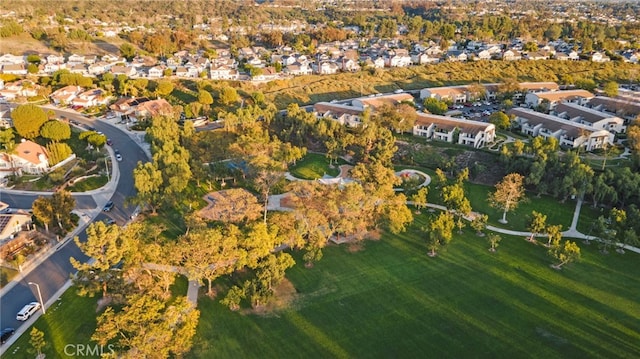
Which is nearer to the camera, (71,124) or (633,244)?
(633,244)

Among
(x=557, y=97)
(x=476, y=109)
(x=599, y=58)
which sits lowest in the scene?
(x=476, y=109)

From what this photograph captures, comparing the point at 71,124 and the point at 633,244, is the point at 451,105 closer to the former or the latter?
the point at 633,244

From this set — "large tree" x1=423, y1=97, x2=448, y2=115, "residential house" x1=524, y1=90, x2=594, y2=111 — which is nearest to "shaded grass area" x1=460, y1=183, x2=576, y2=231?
"large tree" x1=423, y1=97, x2=448, y2=115

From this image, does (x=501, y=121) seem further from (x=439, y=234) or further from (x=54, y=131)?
(x=54, y=131)

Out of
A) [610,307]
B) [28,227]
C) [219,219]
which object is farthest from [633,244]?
[28,227]

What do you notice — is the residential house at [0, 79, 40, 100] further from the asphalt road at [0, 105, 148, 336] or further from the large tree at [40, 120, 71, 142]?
the large tree at [40, 120, 71, 142]

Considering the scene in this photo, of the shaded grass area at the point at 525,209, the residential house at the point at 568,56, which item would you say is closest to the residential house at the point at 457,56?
the residential house at the point at 568,56

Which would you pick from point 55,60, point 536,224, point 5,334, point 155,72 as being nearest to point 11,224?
point 5,334

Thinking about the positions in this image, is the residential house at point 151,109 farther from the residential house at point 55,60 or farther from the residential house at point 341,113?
the residential house at point 55,60
